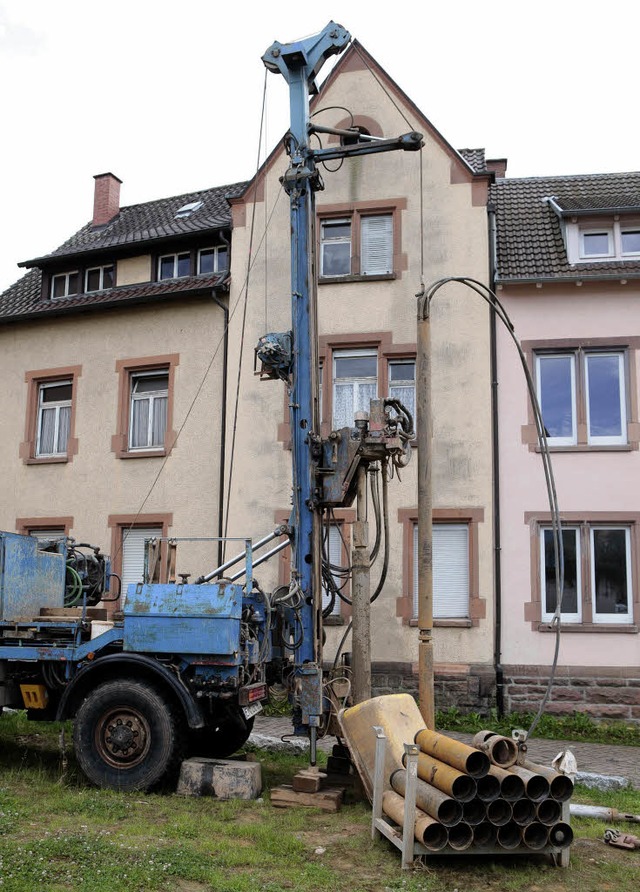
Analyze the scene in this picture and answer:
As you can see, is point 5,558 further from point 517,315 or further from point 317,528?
point 517,315

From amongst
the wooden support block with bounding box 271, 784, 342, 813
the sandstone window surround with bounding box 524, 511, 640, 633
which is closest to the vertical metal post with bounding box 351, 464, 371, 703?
the wooden support block with bounding box 271, 784, 342, 813

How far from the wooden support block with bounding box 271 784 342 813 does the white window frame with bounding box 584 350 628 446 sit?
9.25 m

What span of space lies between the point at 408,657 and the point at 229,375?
240 inches

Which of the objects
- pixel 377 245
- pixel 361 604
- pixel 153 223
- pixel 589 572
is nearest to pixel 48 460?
pixel 153 223

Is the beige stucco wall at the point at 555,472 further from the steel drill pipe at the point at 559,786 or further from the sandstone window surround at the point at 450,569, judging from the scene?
the steel drill pipe at the point at 559,786

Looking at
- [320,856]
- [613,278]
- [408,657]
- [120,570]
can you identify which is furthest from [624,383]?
[320,856]

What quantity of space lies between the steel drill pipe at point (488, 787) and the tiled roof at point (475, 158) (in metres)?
14.8

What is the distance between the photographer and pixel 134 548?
1855cm

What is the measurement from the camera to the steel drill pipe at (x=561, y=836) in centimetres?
704

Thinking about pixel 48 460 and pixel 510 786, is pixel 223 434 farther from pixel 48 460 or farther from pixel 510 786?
pixel 510 786

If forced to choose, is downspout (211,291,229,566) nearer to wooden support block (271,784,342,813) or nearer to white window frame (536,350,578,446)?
white window frame (536,350,578,446)

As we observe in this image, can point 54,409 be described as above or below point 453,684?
above

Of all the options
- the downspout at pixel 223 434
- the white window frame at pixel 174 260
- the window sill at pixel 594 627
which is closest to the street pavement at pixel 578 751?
the window sill at pixel 594 627

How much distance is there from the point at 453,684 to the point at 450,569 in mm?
1927
